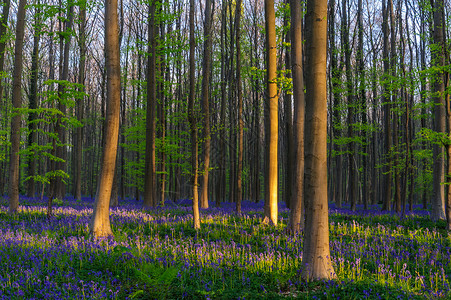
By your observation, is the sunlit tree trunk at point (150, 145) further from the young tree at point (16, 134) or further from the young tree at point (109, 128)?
the young tree at point (109, 128)

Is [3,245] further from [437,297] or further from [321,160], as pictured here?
[437,297]

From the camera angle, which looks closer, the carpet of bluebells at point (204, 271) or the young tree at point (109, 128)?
the carpet of bluebells at point (204, 271)

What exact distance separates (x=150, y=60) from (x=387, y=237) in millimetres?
13098

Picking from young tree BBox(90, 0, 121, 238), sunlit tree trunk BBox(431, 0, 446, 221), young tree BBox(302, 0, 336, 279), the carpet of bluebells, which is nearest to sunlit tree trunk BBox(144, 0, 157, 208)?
the carpet of bluebells

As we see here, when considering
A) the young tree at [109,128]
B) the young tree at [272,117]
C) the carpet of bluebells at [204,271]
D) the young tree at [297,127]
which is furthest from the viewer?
the young tree at [272,117]

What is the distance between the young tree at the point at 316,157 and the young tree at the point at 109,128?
18.5 feet

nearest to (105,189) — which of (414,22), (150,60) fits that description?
(150,60)

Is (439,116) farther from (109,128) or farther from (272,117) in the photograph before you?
(109,128)

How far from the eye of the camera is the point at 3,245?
698 cm

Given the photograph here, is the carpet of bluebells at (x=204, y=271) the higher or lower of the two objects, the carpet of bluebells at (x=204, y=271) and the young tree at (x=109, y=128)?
the lower

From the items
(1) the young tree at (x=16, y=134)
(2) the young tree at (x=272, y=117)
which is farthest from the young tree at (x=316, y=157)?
(1) the young tree at (x=16, y=134)

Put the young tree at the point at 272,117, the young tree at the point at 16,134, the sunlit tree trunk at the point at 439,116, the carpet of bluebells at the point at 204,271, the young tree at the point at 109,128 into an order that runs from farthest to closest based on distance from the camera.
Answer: the young tree at the point at 16,134
the sunlit tree trunk at the point at 439,116
the young tree at the point at 272,117
the young tree at the point at 109,128
the carpet of bluebells at the point at 204,271

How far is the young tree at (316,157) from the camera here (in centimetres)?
483

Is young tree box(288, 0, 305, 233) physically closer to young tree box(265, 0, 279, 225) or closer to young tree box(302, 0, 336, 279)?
young tree box(265, 0, 279, 225)
